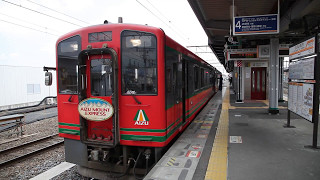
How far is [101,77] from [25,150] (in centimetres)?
467

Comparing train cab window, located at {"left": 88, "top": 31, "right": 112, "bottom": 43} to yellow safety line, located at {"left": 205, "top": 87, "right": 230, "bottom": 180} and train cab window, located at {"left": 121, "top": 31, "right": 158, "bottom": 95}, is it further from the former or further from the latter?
yellow safety line, located at {"left": 205, "top": 87, "right": 230, "bottom": 180}

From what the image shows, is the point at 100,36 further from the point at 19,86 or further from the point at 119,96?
the point at 19,86

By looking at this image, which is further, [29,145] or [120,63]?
[29,145]

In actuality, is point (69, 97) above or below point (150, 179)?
above

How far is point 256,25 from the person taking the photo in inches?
286

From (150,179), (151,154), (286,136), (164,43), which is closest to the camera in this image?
(150,179)

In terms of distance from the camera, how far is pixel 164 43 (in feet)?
14.4

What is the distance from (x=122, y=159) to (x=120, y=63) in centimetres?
189

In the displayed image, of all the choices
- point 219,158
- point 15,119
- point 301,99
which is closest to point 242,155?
point 219,158

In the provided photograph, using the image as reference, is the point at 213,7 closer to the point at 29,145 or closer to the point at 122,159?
the point at 122,159

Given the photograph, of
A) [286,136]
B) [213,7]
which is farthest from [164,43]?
[213,7]

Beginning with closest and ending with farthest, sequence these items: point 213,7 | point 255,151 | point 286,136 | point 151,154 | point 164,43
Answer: point 164,43 < point 151,154 < point 255,151 < point 286,136 < point 213,7

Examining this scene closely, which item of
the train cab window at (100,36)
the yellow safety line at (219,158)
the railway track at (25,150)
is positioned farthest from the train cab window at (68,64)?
the yellow safety line at (219,158)

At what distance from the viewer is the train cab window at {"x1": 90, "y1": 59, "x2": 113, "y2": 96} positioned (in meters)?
4.42
